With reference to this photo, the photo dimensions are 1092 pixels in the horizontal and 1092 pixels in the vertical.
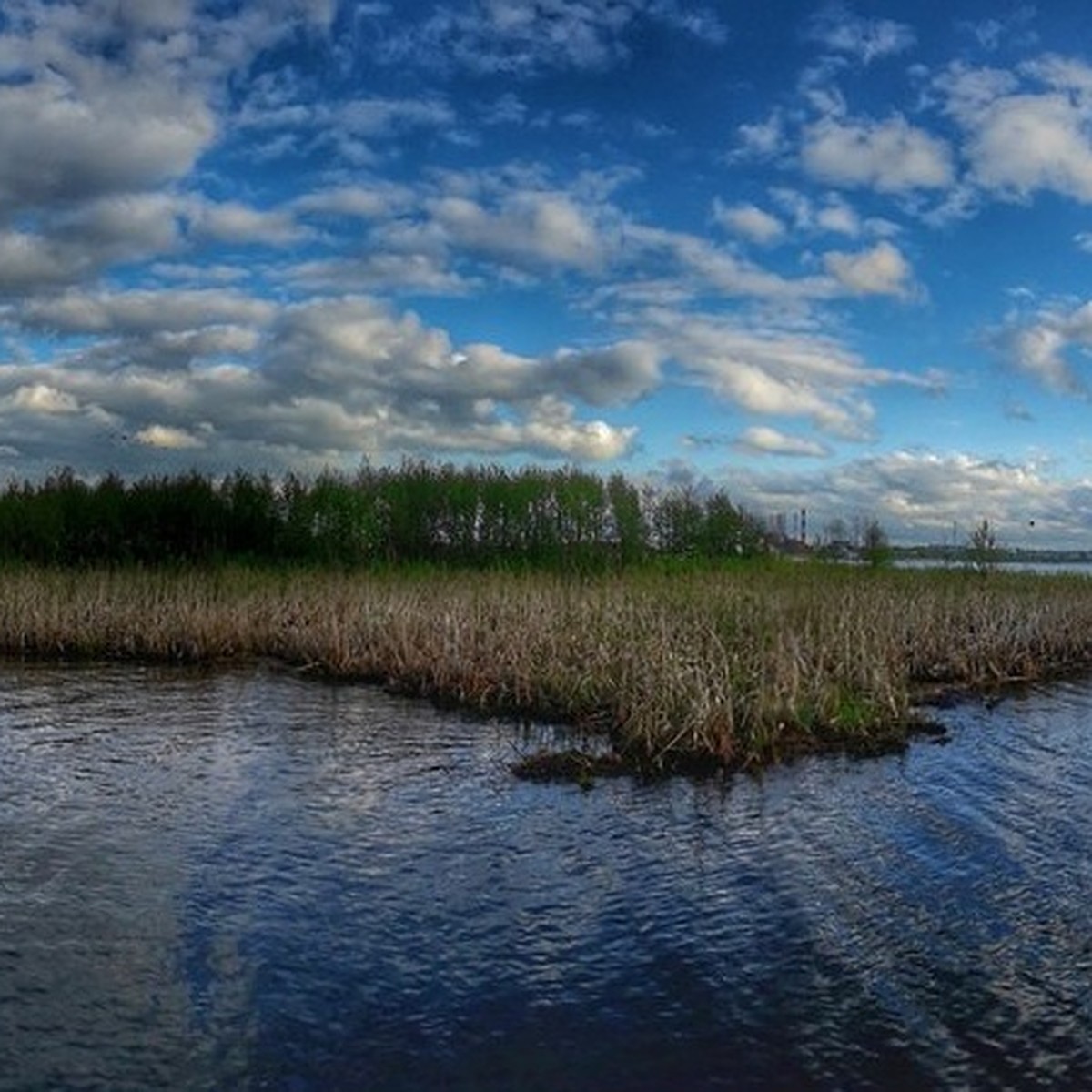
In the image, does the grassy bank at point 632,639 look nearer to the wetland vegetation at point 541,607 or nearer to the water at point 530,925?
the wetland vegetation at point 541,607

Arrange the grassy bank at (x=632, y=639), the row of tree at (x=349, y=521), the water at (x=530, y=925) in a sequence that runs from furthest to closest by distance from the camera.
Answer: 1. the row of tree at (x=349, y=521)
2. the grassy bank at (x=632, y=639)
3. the water at (x=530, y=925)

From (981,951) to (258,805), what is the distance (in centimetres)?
545

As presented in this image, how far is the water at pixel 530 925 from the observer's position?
495cm

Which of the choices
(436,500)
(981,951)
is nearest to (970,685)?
(981,951)

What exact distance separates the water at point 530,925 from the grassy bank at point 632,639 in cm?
114

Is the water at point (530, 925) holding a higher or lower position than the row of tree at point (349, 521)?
lower

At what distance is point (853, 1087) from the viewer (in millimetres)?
4699

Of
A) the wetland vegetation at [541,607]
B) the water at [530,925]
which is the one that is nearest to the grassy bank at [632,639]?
the wetland vegetation at [541,607]

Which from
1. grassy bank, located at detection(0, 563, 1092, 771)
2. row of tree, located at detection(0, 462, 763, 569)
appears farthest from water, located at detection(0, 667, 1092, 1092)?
row of tree, located at detection(0, 462, 763, 569)

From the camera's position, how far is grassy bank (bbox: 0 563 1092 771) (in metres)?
11.6

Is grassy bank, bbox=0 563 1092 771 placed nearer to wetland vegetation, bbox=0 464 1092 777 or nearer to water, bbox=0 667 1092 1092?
wetland vegetation, bbox=0 464 1092 777

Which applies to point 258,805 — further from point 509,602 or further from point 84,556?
point 84,556

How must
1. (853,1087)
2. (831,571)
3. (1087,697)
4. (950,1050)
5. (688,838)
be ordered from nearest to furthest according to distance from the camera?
(853,1087) < (950,1050) < (688,838) < (1087,697) < (831,571)

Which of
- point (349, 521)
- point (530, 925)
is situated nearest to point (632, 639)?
point (530, 925)
